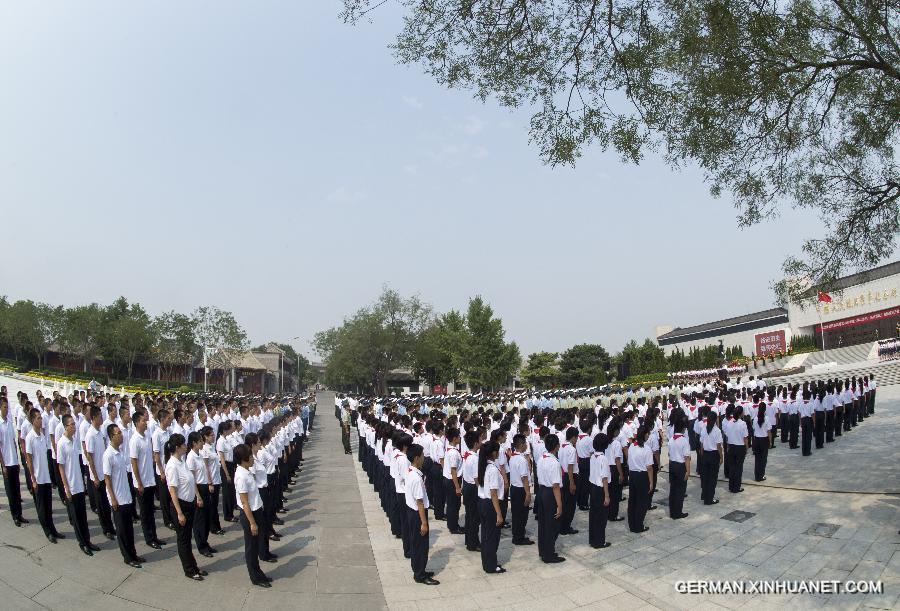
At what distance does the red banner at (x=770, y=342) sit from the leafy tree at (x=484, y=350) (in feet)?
67.4

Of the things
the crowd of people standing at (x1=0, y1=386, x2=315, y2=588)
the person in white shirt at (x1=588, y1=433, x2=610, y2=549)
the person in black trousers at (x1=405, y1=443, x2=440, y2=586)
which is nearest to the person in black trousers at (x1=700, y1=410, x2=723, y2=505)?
the person in white shirt at (x1=588, y1=433, x2=610, y2=549)

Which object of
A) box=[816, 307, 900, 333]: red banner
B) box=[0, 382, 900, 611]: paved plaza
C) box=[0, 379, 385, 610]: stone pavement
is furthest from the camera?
box=[816, 307, 900, 333]: red banner

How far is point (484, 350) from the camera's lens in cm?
4916

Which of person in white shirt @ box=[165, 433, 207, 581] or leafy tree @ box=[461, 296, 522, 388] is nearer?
person in white shirt @ box=[165, 433, 207, 581]

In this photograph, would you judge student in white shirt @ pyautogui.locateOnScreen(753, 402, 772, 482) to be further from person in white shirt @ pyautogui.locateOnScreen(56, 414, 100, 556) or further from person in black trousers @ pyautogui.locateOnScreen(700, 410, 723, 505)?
person in white shirt @ pyautogui.locateOnScreen(56, 414, 100, 556)

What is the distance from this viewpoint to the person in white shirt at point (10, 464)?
7.60 meters

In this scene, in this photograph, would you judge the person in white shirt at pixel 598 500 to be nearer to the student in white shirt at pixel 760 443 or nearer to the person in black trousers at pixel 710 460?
the person in black trousers at pixel 710 460

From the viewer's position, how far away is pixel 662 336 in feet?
214

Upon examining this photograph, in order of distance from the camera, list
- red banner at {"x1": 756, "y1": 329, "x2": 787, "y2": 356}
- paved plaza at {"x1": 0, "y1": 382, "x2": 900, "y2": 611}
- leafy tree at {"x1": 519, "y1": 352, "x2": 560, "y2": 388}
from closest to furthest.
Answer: paved plaza at {"x1": 0, "y1": 382, "x2": 900, "y2": 611}
red banner at {"x1": 756, "y1": 329, "x2": 787, "y2": 356}
leafy tree at {"x1": 519, "y1": 352, "x2": 560, "y2": 388}

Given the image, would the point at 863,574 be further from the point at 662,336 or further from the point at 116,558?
the point at 662,336

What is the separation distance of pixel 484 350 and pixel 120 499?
43.2m

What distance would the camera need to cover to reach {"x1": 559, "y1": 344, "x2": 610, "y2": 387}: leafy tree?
48.3m

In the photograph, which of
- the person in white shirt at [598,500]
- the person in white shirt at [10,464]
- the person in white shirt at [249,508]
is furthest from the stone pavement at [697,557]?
the person in white shirt at [10,464]

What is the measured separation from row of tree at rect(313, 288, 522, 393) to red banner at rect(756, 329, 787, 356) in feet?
65.9
